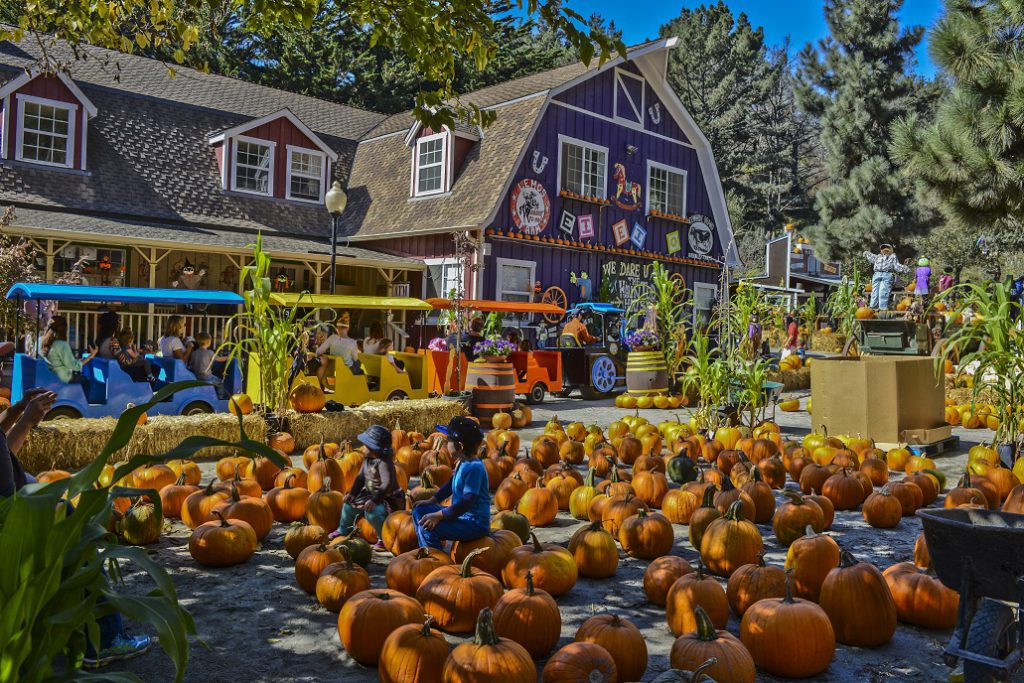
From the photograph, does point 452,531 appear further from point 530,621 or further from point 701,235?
point 701,235

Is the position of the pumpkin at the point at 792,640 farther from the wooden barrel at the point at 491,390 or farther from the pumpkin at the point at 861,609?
the wooden barrel at the point at 491,390

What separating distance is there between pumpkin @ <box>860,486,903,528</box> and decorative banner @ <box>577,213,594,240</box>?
551 inches

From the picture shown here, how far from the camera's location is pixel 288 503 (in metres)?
5.18

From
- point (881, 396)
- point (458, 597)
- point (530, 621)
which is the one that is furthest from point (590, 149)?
point (530, 621)

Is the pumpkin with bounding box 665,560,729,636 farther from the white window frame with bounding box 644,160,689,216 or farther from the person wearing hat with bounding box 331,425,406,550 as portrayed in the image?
the white window frame with bounding box 644,160,689,216

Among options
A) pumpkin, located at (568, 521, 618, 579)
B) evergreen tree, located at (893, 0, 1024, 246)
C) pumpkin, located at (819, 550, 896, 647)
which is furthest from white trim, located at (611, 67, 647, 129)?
pumpkin, located at (819, 550, 896, 647)

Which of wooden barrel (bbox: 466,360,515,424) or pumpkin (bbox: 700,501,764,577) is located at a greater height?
wooden barrel (bbox: 466,360,515,424)

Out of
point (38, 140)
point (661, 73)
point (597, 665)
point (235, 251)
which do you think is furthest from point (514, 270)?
point (597, 665)

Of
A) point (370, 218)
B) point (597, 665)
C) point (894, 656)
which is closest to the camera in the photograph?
point (597, 665)

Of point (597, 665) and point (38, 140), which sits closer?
point (597, 665)

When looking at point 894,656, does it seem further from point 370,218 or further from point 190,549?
point 370,218

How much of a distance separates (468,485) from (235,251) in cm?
1213

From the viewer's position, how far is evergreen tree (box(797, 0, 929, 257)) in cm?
3030

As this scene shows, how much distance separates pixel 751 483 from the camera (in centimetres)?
543
